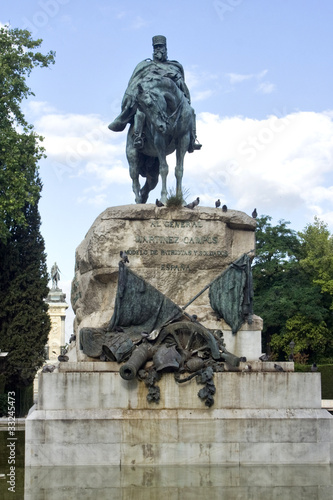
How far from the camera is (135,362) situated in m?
11.9

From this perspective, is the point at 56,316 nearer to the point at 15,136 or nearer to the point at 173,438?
the point at 15,136

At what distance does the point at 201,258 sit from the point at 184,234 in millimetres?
523

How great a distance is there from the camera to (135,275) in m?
12.8

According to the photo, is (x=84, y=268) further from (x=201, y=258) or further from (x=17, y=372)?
(x=17, y=372)

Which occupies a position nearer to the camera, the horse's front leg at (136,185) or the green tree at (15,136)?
the horse's front leg at (136,185)

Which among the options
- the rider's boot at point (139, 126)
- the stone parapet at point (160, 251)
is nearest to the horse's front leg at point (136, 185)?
the rider's boot at point (139, 126)

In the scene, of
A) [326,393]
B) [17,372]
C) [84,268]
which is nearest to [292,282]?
[326,393]

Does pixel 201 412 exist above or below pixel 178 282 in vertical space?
below

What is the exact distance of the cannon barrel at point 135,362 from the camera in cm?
1178

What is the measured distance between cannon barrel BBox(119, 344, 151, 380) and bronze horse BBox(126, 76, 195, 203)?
3243 millimetres

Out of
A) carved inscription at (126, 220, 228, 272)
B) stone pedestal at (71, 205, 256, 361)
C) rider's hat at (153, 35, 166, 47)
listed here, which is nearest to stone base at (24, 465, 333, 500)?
stone pedestal at (71, 205, 256, 361)

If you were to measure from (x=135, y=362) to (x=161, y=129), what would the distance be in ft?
16.0

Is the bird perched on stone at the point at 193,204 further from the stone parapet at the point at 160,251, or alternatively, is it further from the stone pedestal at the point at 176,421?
the stone pedestal at the point at 176,421

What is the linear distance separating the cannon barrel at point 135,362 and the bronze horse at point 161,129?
10.6 ft
